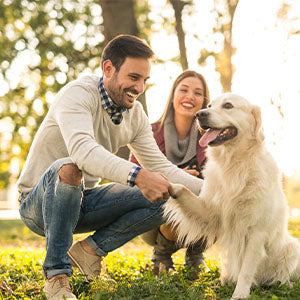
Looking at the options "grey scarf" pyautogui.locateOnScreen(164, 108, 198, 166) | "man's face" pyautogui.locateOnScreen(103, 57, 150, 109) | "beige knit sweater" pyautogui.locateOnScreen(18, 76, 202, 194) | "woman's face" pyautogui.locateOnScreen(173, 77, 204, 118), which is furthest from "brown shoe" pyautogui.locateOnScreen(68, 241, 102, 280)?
"woman's face" pyautogui.locateOnScreen(173, 77, 204, 118)

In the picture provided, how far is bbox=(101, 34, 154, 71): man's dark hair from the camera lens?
11.0 ft

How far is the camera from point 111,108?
3424 millimetres

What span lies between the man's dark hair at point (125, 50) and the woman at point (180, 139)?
1.10m

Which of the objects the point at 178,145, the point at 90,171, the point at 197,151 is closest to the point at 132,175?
the point at 90,171

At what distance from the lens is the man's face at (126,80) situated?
334 centimetres

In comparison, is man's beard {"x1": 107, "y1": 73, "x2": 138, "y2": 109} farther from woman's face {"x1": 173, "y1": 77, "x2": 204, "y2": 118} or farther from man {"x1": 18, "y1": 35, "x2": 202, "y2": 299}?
woman's face {"x1": 173, "y1": 77, "x2": 204, "y2": 118}

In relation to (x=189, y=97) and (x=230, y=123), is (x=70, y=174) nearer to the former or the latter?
(x=230, y=123)

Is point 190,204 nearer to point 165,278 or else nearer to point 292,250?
point 165,278

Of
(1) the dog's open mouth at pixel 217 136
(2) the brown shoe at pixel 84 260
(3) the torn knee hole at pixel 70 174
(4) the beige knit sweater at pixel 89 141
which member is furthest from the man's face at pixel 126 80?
(2) the brown shoe at pixel 84 260

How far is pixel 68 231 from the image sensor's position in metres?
2.97

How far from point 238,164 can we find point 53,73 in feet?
23.5

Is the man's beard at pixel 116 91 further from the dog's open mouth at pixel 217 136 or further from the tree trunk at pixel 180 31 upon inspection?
the tree trunk at pixel 180 31

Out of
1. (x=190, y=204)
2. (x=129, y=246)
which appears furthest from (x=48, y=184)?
(x=129, y=246)

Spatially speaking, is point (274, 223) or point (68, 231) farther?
point (274, 223)
